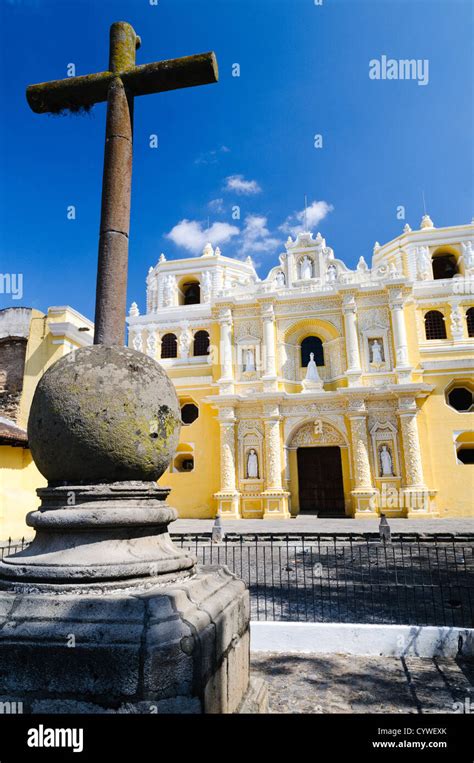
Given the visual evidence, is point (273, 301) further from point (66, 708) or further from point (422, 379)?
point (66, 708)

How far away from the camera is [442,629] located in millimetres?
4090

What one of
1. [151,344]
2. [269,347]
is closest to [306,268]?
Answer: [269,347]

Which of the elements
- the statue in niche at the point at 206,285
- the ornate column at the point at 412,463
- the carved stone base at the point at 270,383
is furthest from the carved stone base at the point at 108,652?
the statue in niche at the point at 206,285

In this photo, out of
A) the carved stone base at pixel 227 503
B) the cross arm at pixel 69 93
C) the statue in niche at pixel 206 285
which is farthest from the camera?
the statue in niche at pixel 206 285

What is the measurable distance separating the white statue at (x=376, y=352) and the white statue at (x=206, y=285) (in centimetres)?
796

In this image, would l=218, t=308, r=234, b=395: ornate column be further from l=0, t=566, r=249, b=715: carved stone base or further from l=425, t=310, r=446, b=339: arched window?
l=0, t=566, r=249, b=715: carved stone base

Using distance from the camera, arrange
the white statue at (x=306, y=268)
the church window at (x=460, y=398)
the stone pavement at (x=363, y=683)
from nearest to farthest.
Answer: the stone pavement at (x=363, y=683) < the church window at (x=460, y=398) < the white statue at (x=306, y=268)

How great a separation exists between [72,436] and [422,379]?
59.0 ft

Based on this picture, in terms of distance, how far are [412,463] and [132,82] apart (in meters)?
16.4

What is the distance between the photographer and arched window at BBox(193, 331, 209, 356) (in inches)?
842

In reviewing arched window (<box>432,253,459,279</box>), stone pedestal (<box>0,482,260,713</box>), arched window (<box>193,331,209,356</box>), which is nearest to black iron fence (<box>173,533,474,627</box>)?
stone pedestal (<box>0,482,260,713</box>)

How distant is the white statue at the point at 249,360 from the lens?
20.2 meters

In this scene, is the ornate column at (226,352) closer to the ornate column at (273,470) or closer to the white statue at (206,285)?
the ornate column at (273,470)
